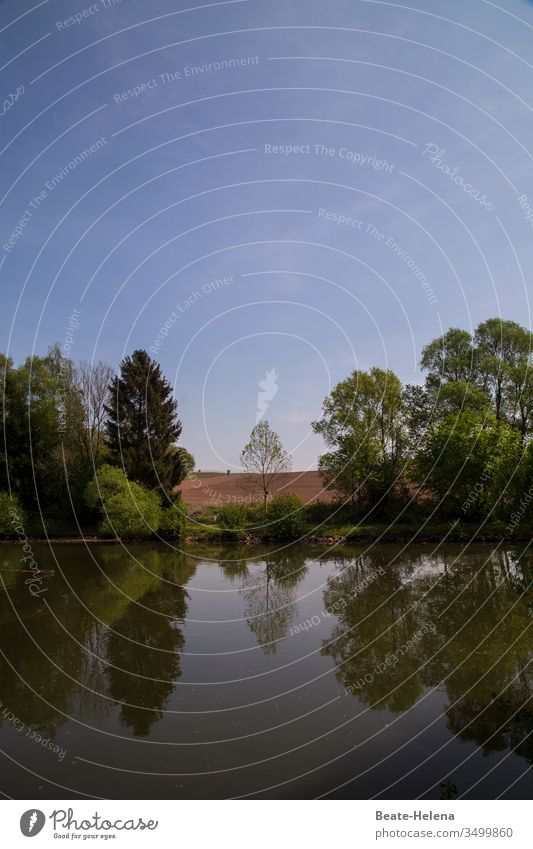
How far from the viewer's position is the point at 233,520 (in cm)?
3472

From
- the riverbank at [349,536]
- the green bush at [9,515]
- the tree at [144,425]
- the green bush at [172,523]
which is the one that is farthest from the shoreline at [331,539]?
the tree at [144,425]

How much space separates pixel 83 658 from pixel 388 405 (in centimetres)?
2921

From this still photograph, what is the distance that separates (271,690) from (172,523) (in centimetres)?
2435

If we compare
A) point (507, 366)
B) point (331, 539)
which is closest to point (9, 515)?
point (331, 539)

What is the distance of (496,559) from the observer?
80.5ft

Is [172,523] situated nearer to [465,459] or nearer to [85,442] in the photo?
[85,442]

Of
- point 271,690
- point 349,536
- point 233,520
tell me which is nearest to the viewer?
point 271,690

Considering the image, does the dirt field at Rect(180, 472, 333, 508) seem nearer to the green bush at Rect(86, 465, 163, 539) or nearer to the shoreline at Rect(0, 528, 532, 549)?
the shoreline at Rect(0, 528, 532, 549)

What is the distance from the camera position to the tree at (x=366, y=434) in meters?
37.0

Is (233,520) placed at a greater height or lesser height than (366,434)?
lesser

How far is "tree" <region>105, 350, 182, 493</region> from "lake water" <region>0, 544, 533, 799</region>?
1672 centimetres

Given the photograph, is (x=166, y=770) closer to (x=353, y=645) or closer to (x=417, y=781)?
(x=417, y=781)
